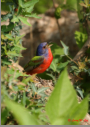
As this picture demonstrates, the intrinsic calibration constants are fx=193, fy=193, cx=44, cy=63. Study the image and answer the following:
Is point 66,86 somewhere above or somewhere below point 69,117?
above

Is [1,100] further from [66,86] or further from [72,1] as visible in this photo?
[72,1]

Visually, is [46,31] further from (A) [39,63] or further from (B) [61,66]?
(B) [61,66]

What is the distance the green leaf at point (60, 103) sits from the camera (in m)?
1.16

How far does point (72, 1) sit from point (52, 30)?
102cm

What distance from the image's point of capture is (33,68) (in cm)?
353

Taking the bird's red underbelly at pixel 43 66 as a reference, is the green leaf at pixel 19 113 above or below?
above

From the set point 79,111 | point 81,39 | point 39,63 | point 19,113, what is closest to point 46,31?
point 81,39

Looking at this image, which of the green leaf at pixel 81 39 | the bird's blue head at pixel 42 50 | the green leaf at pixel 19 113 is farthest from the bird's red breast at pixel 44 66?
the green leaf at pixel 19 113

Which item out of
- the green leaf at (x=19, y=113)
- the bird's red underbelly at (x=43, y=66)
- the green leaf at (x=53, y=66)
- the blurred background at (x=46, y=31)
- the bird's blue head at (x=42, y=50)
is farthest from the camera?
the blurred background at (x=46, y=31)


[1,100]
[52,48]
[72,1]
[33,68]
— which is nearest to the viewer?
[1,100]

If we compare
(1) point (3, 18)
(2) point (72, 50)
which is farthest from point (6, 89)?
(2) point (72, 50)

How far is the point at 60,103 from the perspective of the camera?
3.89 ft

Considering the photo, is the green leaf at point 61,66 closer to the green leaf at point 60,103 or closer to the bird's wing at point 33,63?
the bird's wing at point 33,63

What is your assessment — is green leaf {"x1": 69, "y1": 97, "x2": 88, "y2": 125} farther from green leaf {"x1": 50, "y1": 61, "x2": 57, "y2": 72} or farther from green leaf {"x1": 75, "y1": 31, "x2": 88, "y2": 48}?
green leaf {"x1": 75, "y1": 31, "x2": 88, "y2": 48}
